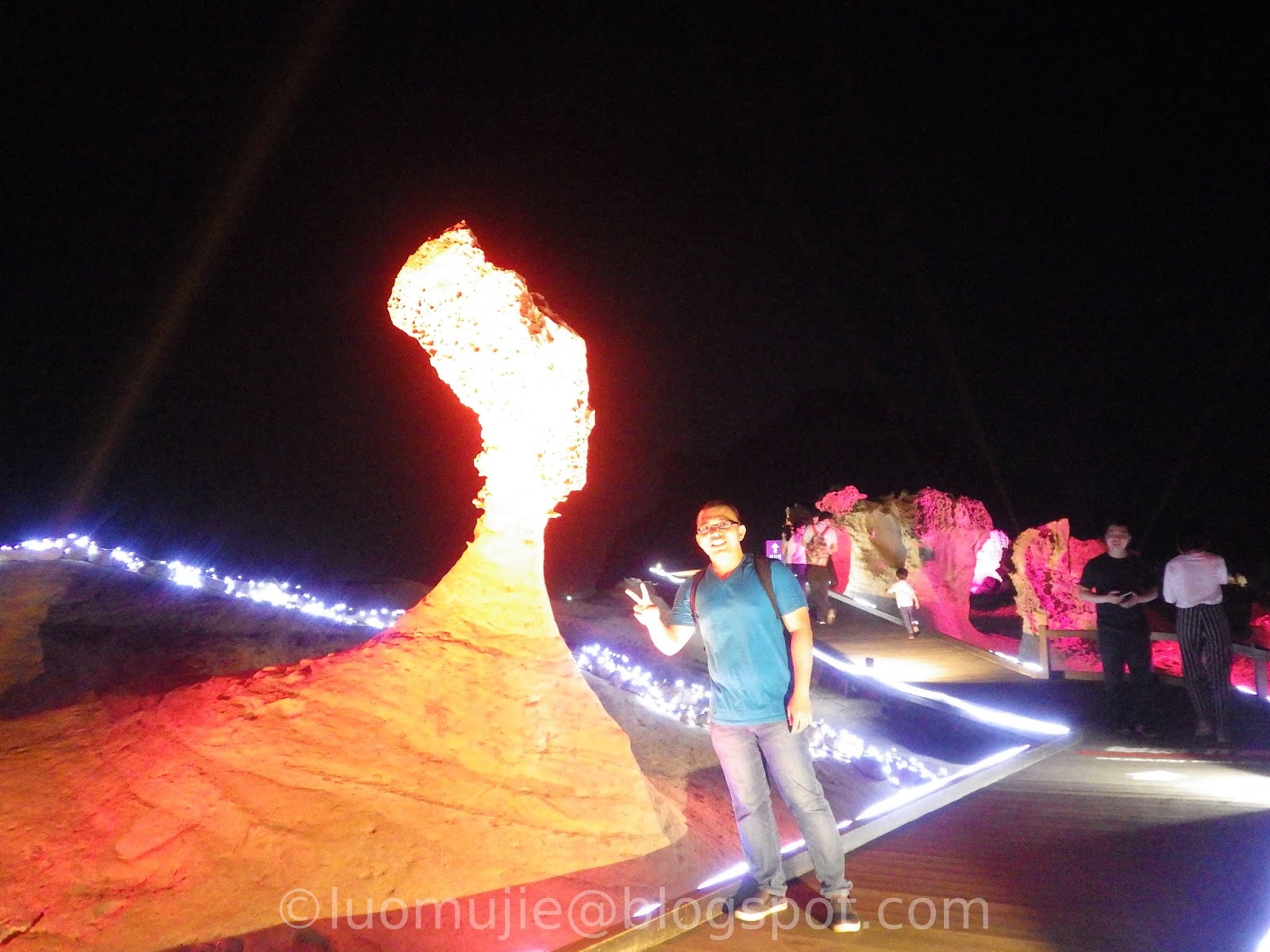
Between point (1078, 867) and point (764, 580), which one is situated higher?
point (764, 580)

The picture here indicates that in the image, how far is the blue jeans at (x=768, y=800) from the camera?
2.93 metres

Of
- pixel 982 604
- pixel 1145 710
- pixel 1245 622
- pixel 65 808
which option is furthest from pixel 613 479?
pixel 65 808

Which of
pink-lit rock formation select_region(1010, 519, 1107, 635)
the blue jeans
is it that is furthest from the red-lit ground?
pink-lit rock formation select_region(1010, 519, 1107, 635)

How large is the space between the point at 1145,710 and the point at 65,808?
832 centimetres

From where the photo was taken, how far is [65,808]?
3.76m

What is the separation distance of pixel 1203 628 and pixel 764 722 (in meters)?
4.72

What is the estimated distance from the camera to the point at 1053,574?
52.6ft

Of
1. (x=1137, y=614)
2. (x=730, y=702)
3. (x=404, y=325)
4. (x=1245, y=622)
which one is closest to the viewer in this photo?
(x=730, y=702)

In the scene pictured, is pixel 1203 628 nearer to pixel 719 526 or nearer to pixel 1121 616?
pixel 1121 616

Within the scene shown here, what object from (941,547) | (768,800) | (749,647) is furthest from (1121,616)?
(941,547)

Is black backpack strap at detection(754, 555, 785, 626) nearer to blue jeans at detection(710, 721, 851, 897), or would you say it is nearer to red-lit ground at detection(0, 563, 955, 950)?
blue jeans at detection(710, 721, 851, 897)

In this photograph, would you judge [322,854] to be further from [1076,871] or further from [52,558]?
[52,558]

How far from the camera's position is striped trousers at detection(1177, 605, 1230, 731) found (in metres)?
5.67

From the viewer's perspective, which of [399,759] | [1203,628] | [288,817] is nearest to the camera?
[288,817]
